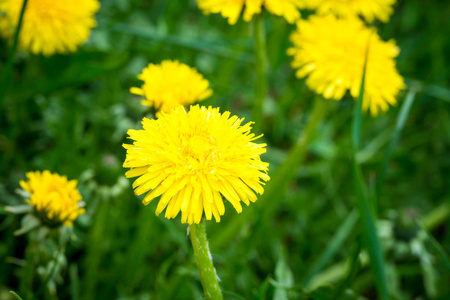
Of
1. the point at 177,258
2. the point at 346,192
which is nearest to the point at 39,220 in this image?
the point at 177,258

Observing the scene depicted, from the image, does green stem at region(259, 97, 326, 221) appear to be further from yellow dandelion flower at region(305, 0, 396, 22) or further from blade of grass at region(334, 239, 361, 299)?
blade of grass at region(334, 239, 361, 299)

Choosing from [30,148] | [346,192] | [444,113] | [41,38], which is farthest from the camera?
[444,113]

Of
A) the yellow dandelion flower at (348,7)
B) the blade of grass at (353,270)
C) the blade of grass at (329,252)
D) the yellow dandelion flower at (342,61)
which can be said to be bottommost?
the blade of grass at (329,252)

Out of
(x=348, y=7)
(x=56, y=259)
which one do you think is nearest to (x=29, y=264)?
(x=56, y=259)

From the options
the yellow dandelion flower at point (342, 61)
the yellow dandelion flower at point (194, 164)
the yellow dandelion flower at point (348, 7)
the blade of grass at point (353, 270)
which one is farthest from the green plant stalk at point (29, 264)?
the yellow dandelion flower at point (348, 7)

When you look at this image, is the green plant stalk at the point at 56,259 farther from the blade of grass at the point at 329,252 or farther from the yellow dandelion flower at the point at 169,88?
the blade of grass at the point at 329,252

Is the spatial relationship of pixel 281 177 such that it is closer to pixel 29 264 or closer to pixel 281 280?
pixel 281 280

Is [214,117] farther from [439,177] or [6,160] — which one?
[439,177]
